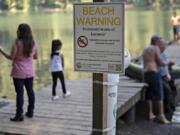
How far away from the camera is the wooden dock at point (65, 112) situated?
6.32 m

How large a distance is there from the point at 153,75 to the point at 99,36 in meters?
4.34

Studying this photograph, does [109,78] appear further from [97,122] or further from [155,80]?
[155,80]

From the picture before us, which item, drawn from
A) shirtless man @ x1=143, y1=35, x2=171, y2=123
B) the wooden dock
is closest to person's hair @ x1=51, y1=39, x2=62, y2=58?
the wooden dock

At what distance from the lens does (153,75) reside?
27.4 ft

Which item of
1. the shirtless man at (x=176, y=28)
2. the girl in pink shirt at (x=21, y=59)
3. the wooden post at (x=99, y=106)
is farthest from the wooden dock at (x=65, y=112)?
the shirtless man at (x=176, y=28)

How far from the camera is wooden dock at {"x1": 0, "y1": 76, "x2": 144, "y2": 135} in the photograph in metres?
6.32

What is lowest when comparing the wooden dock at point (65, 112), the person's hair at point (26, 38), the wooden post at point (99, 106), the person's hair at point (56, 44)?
the wooden dock at point (65, 112)

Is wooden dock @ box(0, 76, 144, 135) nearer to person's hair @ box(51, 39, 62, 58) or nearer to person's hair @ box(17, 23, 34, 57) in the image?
person's hair @ box(51, 39, 62, 58)

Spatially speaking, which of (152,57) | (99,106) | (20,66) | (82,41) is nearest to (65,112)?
(20,66)

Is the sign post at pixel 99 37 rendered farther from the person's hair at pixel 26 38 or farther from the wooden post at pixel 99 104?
the person's hair at pixel 26 38

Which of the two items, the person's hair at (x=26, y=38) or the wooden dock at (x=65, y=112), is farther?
the person's hair at (x=26, y=38)

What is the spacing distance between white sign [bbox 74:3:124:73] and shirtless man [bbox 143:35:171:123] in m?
4.08

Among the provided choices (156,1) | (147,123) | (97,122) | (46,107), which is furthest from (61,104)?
(156,1)

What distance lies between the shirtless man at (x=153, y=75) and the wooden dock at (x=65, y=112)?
21cm
